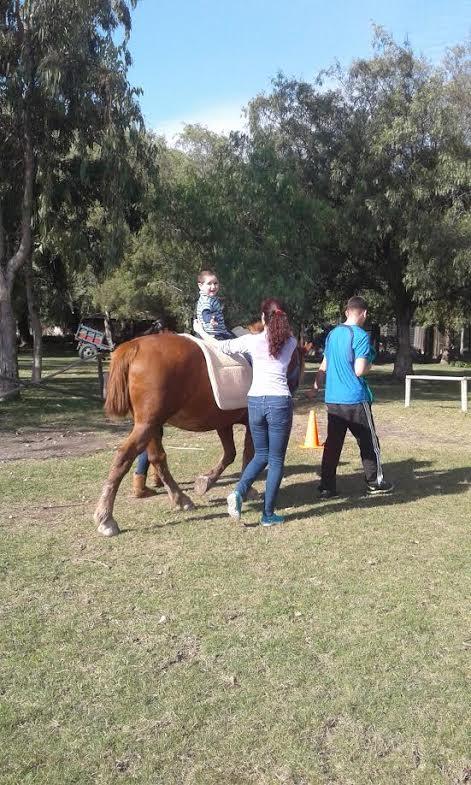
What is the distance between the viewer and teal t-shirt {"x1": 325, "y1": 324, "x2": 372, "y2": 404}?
643 centimetres

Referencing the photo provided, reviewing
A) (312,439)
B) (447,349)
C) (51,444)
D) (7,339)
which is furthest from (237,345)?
(447,349)

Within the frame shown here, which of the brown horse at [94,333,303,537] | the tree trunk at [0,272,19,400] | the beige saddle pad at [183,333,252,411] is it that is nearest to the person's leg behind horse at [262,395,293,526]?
the beige saddle pad at [183,333,252,411]

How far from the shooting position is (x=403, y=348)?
23922mm

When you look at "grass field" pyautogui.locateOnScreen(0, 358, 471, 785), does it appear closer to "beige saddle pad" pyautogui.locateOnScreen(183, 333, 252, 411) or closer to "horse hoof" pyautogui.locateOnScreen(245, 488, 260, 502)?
"horse hoof" pyautogui.locateOnScreen(245, 488, 260, 502)

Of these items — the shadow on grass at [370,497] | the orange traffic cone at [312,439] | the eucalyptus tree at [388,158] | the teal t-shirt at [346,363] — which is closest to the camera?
the shadow on grass at [370,497]

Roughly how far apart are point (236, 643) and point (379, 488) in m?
3.53

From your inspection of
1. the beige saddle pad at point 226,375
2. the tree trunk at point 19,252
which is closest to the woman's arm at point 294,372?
the beige saddle pad at point 226,375

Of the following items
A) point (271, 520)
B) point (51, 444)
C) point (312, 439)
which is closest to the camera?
point (271, 520)

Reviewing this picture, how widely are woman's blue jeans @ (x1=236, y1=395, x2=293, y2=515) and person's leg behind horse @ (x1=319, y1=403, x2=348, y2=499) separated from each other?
46.2 inches

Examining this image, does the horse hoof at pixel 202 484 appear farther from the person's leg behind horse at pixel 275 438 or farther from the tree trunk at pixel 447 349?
the tree trunk at pixel 447 349

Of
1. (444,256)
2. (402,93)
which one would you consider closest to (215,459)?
Answer: (444,256)

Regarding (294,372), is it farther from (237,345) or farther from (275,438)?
(275,438)

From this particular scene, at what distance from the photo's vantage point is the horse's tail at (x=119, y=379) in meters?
5.66

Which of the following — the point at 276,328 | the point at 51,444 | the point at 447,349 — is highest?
the point at 276,328
